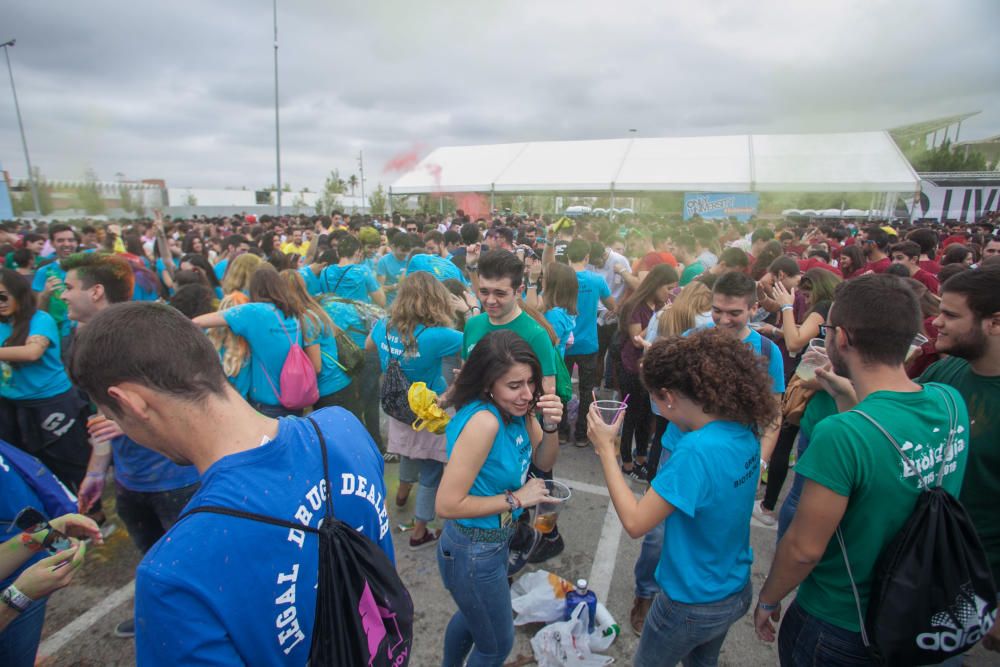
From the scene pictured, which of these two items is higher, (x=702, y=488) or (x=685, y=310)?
(x=685, y=310)

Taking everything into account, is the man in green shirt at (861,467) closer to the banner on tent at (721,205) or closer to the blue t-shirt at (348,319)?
the blue t-shirt at (348,319)

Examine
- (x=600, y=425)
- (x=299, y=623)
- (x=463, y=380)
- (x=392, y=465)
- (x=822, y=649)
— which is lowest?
(x=392, y=465)

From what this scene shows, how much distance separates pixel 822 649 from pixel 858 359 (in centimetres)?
110

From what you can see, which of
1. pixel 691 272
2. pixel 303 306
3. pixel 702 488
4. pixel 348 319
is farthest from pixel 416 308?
pixel 691 272

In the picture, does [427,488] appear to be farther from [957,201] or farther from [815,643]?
[957,201]

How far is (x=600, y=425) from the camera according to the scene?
2.03 meters

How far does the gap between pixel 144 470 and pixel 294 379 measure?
1.10m

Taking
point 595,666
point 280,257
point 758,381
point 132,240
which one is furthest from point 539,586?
point 132,240

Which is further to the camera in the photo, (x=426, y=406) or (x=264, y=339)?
(x=264, y=339)

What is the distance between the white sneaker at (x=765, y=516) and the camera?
12.8 feet

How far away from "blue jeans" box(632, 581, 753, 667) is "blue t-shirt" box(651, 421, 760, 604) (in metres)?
0.05

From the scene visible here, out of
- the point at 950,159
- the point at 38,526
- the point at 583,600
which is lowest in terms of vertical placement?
the point at 583,600

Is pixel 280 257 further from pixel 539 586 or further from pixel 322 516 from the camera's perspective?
pixel 322 516

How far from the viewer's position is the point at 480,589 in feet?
6.59
